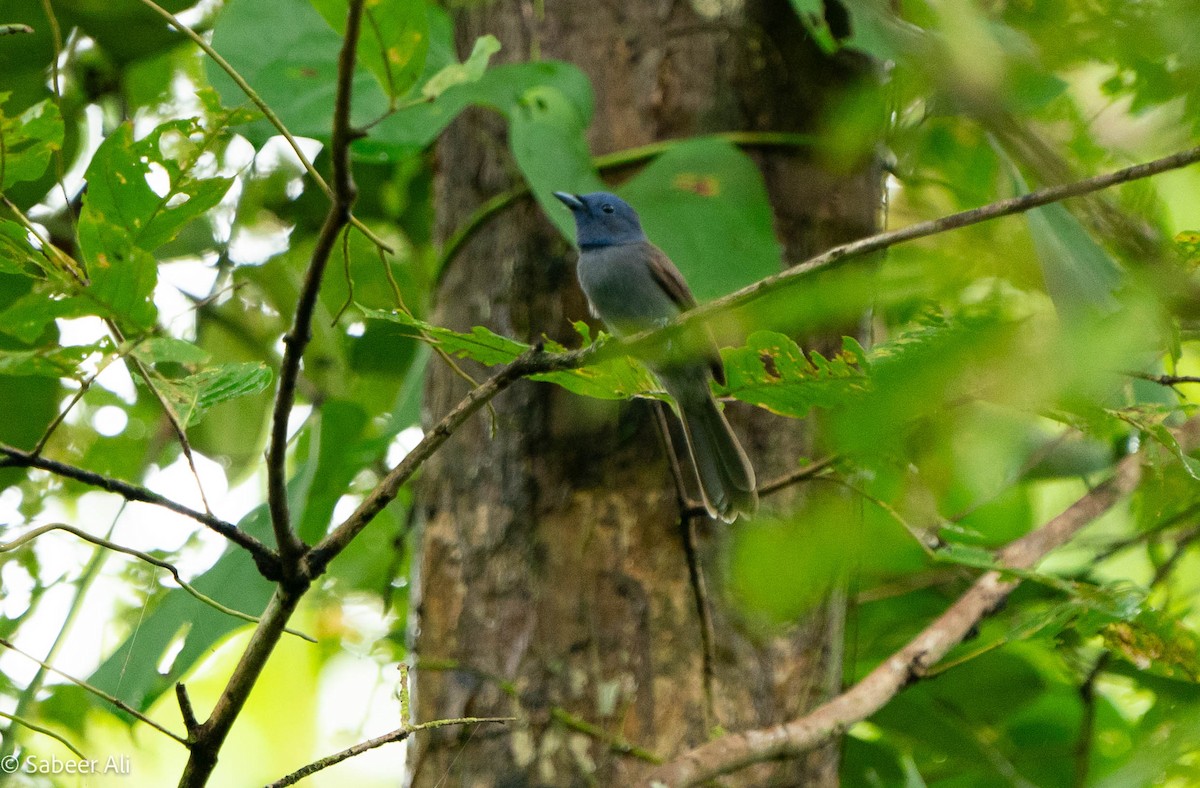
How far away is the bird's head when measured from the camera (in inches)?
123

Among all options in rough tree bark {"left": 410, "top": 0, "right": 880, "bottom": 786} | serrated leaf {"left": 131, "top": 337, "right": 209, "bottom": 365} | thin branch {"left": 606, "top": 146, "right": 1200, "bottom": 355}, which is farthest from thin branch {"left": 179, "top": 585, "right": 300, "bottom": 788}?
rough tree bark {"left": 410, "top": 0, "right": 880, "bottom": 786}

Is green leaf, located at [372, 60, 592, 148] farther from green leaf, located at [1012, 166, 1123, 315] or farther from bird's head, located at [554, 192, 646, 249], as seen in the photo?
green leaf, located at [1012, 166, 1123, 315]

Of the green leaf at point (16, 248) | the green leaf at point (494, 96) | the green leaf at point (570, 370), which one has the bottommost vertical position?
the green leaf at point (570, 370)

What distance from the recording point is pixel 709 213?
2314mm

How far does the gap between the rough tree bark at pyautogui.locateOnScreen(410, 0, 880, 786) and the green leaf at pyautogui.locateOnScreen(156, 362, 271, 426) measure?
98cm

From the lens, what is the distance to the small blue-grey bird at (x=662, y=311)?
2354 mm

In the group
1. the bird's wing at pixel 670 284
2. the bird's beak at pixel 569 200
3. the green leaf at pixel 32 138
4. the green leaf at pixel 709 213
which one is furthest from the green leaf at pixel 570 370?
the bird's wing at pixel 670 284

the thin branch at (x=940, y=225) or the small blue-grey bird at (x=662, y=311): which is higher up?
the small blue-grey bird at (x=662, y=311)

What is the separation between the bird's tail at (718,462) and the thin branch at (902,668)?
17.3 inches

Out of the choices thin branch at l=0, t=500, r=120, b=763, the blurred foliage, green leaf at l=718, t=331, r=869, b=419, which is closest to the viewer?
the blurred foliage

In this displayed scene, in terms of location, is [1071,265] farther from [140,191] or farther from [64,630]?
[64,630]

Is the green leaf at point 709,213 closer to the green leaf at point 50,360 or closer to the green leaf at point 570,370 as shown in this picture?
the green leaf at point 570,370

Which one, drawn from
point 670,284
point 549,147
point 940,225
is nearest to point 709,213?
point 549,147

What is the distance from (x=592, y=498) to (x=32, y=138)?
4.26 ft
